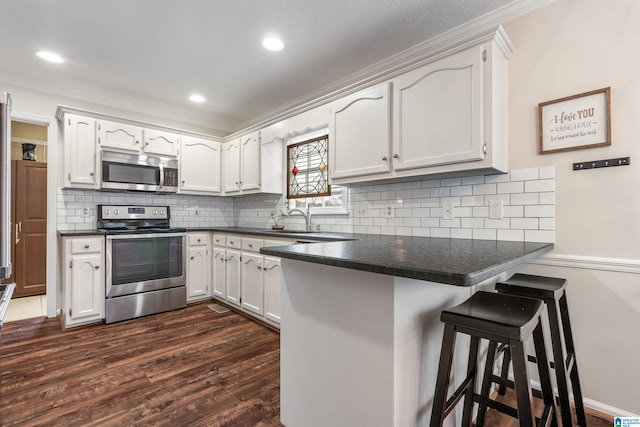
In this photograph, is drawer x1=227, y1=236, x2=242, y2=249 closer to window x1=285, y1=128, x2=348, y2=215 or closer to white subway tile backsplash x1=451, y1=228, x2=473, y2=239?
window x1=285, y1=128, x2=348, y2=215

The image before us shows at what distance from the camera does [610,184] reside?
1.69 metres

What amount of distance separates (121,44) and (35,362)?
2.50 m

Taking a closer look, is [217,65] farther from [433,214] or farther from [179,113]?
[433,214]

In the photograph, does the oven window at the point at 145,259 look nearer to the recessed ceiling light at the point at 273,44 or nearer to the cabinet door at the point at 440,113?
the recessed ceiling light at the point at 273,44

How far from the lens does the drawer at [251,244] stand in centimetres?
304

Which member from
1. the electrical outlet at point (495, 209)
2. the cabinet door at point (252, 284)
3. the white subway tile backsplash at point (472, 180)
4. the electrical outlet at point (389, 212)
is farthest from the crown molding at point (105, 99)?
the electrical outlet at point (495, 209)

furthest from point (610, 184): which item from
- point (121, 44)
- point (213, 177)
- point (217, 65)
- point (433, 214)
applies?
point (213, 177)

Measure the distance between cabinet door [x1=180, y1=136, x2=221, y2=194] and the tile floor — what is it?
2.05 m

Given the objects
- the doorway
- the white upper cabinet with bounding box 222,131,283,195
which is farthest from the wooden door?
the white upper cabinet with bounding box 222,131,283,195

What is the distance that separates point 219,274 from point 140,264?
839 mm

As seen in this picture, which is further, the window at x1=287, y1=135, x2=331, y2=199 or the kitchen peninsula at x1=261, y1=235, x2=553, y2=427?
the window at x1=287, y1=135, x2=331, y2=199

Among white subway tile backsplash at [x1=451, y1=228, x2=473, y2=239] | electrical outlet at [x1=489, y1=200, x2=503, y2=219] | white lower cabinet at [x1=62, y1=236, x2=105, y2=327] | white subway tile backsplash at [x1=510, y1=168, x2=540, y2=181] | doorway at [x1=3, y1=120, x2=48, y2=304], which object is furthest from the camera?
doorway at [x1=3, y1=120, x2=48, y2=304]

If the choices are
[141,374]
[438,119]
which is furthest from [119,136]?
[438,119]

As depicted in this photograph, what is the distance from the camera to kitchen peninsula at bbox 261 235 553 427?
1.11m
